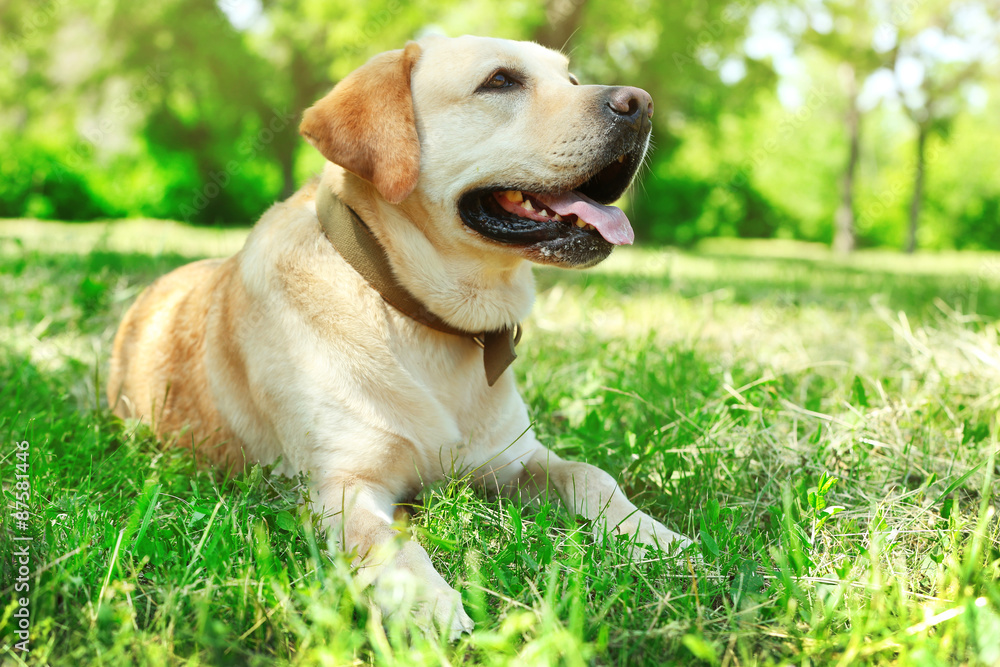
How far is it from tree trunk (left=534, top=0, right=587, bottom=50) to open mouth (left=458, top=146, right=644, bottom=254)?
622 centimetres

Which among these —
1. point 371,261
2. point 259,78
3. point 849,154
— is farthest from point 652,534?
point 849,154

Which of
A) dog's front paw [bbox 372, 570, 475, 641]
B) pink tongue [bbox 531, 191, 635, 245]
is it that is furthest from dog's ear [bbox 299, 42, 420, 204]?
dog's front paw [bbox 372, 570, 475, 641]

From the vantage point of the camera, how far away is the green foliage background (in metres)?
9.80

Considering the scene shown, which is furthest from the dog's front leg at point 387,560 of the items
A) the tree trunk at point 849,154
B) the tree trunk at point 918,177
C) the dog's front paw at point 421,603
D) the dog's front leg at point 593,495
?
the tree trunk at point 918,177

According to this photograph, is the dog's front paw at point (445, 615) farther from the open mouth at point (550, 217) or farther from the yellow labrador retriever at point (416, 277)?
the open mouth at point (550, 217)

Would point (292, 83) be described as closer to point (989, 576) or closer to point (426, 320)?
point (426, 320)

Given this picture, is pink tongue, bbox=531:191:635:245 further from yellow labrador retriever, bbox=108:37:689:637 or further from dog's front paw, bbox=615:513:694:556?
dog's front paw, bbox=615:513:694:556

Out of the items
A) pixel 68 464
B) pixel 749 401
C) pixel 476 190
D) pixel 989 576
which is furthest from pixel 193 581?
pixel 749 401

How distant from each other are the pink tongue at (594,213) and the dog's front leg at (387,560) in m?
1.06

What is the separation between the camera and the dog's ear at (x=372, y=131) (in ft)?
6.85

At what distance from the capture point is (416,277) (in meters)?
2.18

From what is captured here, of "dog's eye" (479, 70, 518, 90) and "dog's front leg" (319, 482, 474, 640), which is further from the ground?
"dog's eye" (479, 70, 518, 90)

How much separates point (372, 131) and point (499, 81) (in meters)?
0.51

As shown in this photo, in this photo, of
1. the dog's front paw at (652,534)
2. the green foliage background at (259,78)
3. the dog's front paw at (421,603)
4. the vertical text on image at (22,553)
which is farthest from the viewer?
the green foliage background at (259,78)
